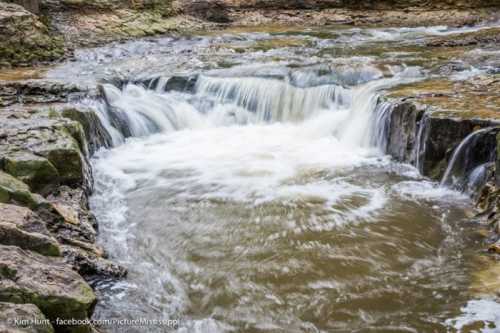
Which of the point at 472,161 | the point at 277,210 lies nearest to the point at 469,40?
the point at 472,161

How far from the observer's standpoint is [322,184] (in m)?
6.22

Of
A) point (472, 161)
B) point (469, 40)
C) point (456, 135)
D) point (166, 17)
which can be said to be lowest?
point (472, 161)

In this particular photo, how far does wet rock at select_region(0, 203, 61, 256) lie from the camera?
3.19 m

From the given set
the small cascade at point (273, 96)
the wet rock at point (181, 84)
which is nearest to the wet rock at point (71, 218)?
the small cascade at point (273, 96)

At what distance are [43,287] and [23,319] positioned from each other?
1.31 feet

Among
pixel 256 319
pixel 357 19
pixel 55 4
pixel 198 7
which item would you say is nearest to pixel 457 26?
pixel 357 19

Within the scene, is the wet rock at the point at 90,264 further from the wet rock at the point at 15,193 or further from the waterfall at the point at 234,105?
the waterfall at the point at 234,105

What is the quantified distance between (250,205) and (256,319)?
2184mm

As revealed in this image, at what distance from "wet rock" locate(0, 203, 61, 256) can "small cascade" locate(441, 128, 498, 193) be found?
4450 millimetres

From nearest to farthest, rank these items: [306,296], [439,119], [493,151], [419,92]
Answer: [306,296], [493,151], [439,119], [419,92]

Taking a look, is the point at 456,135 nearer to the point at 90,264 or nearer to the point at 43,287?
the point at 90,264

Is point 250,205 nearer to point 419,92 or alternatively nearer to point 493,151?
point 493,151

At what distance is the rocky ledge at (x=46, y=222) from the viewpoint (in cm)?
281

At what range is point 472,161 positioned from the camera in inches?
226
